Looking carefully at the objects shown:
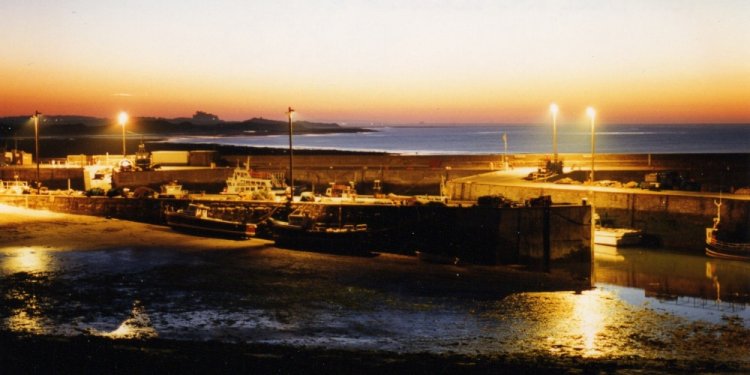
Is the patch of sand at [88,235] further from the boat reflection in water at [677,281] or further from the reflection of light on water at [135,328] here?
the boat reflection in water at [677,281]

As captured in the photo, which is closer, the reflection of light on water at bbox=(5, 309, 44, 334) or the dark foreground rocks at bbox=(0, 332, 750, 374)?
the dark foreground rocks at bbox=(0, 332, 750, 374)

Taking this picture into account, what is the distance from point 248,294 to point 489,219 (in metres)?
11.6

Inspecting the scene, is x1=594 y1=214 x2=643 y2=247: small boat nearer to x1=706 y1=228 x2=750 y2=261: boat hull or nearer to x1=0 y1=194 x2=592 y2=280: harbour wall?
x1=706 y1=228 x2=750 y2=261: boat hull

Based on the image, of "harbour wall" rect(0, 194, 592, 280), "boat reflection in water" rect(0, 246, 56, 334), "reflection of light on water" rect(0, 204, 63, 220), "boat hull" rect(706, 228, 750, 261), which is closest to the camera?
"boat reflection in water" rect(0, 246, 56, 334)

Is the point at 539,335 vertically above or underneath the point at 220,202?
underneath

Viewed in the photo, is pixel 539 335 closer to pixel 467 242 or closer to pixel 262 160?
pixel 467 242

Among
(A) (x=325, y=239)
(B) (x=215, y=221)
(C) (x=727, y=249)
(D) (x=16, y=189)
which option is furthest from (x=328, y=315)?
(D) (x=16, y=189)

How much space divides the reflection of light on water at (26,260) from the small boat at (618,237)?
24034 millimetres

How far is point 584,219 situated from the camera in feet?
104

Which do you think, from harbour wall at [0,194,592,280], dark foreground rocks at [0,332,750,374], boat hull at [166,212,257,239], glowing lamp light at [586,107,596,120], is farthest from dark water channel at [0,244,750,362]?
Answer: glowing lamp light at [586,107,596,120]

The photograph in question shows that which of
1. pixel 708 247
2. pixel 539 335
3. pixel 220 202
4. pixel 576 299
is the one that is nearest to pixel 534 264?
pixel 576 299

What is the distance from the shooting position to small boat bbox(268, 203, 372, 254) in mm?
30922

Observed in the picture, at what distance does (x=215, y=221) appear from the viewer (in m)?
34.2

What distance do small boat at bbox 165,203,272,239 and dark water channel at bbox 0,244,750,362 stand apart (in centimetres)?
306
